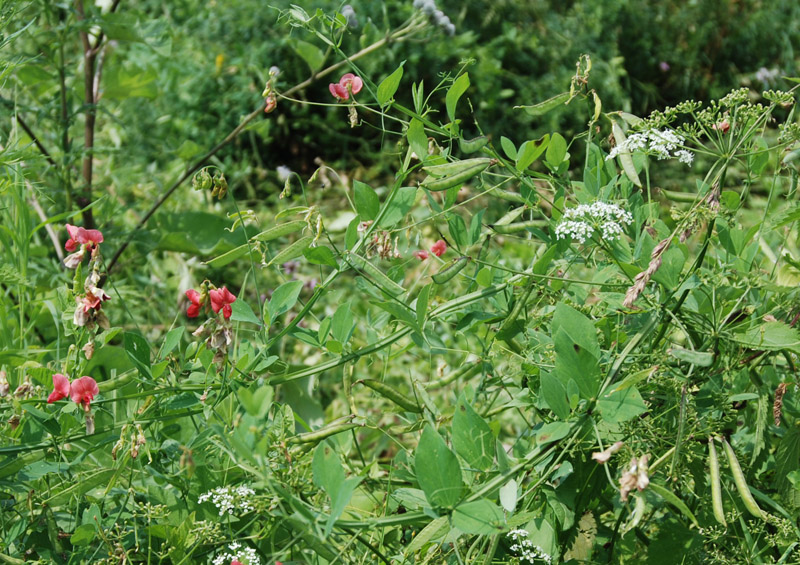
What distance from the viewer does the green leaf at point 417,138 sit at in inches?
44.1

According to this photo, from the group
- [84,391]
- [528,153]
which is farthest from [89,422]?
[528,153]

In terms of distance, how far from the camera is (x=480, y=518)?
35.2 inches

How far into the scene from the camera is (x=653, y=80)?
4.77 m

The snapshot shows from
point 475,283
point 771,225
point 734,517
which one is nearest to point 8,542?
point 475,283

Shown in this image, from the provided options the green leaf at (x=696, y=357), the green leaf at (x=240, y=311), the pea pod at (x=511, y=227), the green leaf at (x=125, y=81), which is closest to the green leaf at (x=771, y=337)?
the green leaf at (x=696, y=357)

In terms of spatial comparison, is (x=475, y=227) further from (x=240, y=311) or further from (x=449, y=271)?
(x=240, y=311)

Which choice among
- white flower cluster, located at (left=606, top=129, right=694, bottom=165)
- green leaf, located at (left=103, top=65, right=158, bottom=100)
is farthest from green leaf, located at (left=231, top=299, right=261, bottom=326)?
green leaf, located at (left=103, top=65, right=158, bottom=100)

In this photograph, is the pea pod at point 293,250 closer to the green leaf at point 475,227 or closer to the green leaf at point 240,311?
the green leaf at point 240,311

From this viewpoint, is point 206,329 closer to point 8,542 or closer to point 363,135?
point 8,542

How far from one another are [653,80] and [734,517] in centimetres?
405

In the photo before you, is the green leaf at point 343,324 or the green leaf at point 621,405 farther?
the green leaf at point 343,324

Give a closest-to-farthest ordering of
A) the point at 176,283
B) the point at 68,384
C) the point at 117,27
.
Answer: the point at 68,384 < the point at 117,27 < the point at 176,283

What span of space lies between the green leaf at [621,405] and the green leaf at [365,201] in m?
0.41

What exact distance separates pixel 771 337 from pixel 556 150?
0.38 meters
